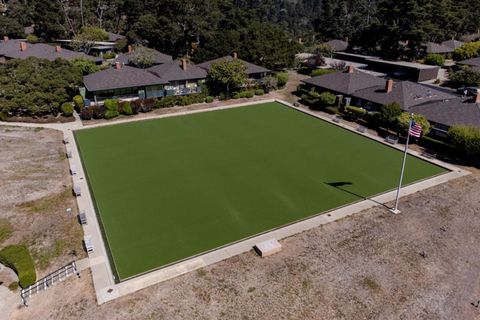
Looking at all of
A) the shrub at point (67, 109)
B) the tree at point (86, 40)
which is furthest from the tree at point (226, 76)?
the tree at point (86, 40)

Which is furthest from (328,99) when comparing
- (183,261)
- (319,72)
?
(183,261)

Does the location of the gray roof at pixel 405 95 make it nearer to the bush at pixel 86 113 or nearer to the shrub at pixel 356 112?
the shrub at pixel 356 112

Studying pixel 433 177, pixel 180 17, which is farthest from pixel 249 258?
pixel 180 17

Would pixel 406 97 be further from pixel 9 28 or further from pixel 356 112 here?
pixel 9 28

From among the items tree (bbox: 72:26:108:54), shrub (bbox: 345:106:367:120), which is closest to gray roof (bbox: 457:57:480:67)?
shrub (bbox: 345:106:367:120)

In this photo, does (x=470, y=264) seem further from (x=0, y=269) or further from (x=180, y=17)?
(x=180, y=17)

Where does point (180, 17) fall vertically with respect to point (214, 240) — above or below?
above

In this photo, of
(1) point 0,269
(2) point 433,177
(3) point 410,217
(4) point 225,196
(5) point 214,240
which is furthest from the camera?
(2) point 433,177
